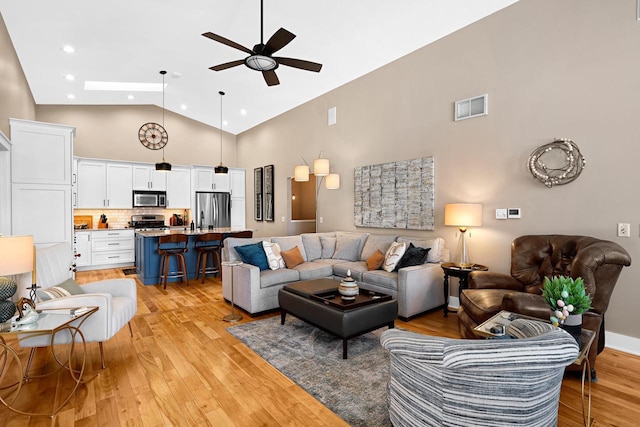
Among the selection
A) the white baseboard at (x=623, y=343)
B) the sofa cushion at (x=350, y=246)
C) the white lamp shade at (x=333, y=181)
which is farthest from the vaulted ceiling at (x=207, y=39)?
the white baseboard at (x=623, y=343)

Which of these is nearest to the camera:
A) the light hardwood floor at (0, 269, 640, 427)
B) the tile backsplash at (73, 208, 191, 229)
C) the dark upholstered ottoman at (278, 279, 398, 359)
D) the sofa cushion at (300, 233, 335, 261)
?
the light hardwood floor at (0, 269, 640, 427)

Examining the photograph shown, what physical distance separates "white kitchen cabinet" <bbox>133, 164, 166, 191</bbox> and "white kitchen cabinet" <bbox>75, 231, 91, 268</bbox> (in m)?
1.51

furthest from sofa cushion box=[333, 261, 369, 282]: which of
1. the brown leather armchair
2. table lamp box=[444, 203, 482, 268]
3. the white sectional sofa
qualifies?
the brown leather armchair

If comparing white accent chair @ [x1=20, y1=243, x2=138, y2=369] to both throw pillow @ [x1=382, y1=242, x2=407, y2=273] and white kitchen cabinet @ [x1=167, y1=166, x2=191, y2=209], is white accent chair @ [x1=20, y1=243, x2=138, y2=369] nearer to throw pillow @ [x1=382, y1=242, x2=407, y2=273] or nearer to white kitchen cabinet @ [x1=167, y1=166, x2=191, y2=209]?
throw pillow @ [x1=382, y1=242, x2=407, y2=273]

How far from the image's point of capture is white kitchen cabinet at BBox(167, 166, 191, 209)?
332 inches

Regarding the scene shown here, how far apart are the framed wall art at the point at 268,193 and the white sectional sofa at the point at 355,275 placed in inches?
125

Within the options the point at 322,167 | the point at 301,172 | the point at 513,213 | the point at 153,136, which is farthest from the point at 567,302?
the point at 153,136

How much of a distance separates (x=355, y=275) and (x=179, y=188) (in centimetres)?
596

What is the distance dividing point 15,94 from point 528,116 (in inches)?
284

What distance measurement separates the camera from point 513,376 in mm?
1346

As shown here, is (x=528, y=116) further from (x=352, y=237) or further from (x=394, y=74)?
(x=352, y=237)

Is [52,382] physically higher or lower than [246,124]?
lower

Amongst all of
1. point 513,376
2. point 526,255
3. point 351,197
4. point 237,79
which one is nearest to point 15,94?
point 237,79

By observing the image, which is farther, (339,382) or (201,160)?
(201,160)
